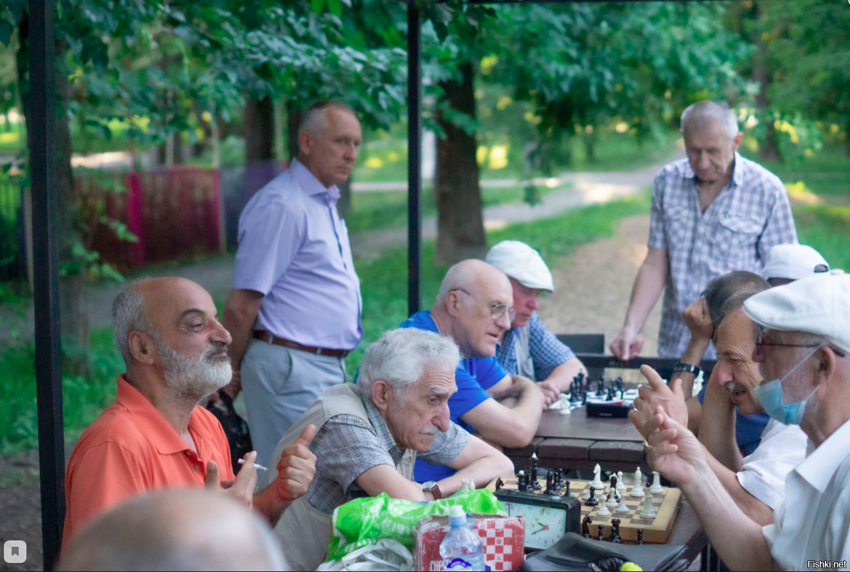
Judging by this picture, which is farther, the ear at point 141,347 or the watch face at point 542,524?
the ear at point 141,347

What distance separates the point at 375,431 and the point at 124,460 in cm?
84

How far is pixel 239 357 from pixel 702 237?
2711 millimetres

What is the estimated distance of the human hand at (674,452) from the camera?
2.29 meters

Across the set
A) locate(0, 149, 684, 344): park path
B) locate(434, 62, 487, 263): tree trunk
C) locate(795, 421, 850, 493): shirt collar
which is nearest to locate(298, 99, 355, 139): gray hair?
locate(0, 149, 684, 344): park path

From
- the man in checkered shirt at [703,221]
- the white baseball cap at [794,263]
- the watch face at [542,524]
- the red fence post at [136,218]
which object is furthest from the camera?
the red fence post at [136,218]

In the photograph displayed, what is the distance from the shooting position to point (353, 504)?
2.28m

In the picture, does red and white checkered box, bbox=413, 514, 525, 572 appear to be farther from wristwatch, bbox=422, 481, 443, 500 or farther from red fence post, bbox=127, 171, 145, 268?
red fence post, bbox=127, 171, 145, 268

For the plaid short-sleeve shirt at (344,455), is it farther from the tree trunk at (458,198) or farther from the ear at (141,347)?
the tree trunk at (458,198)

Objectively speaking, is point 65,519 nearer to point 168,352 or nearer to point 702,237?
point 168,352

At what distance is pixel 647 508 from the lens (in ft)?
8.85

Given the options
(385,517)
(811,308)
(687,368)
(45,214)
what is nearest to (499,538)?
(385,517)

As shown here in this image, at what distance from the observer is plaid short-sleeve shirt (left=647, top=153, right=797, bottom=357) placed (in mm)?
4805

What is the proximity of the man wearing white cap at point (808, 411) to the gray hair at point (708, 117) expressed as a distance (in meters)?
2.48

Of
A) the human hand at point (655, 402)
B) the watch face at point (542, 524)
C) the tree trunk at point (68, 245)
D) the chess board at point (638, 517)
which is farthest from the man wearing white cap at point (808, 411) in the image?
the tree trunk at point (68, 245)
